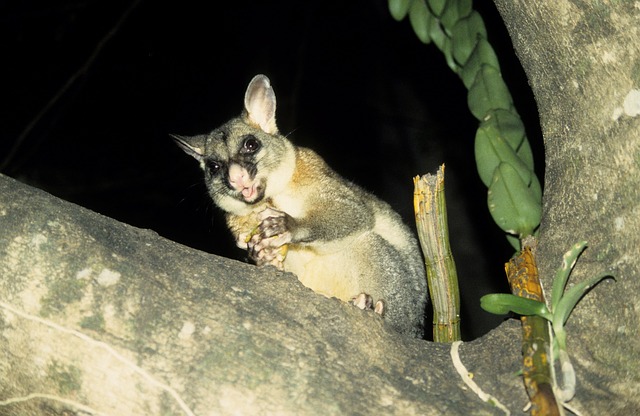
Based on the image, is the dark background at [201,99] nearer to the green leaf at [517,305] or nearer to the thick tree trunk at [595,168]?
the thick tree trunk at [595,168]

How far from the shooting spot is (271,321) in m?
2.04

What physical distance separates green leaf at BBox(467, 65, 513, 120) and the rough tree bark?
0.54 m

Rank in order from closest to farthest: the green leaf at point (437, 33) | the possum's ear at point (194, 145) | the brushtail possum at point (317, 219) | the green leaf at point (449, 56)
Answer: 1. the green leaf at point (449, 56)
2. the green leaf at point (437, 33)
3. the brushtail possum at point (317, 219)
4. the possum's ear at point (194, 145)

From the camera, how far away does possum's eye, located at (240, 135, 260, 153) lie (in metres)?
3.99

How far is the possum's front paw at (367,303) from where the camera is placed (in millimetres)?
3609

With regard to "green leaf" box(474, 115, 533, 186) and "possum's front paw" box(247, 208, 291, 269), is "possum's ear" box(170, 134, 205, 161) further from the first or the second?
"green leaf" box(474, 115, 533, 186)

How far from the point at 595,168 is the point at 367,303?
61.7 inches

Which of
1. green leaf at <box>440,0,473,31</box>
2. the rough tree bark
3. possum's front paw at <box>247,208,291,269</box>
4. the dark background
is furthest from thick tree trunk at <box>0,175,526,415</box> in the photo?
the dark background

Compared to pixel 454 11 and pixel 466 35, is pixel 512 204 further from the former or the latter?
pixel 454 11

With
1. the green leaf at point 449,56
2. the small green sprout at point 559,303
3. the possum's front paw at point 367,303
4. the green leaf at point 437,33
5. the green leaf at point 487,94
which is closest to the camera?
the small green sprout at point 559,303

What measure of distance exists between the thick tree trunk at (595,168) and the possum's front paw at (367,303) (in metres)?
1.28

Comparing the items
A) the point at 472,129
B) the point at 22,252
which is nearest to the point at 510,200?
the point at 22,252

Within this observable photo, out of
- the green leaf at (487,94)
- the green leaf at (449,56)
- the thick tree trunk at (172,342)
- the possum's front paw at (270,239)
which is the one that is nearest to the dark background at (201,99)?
the green leaf at (449,56)

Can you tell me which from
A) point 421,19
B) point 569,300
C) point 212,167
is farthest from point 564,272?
point 212,167
